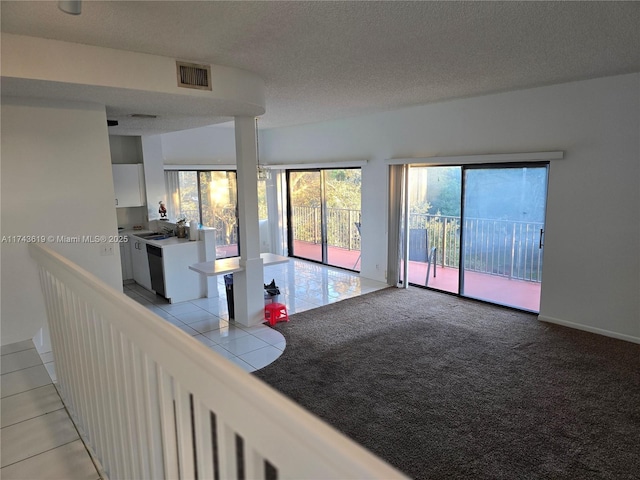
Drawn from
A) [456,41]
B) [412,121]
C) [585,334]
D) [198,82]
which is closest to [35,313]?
[198,82]

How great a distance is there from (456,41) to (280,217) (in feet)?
21.1

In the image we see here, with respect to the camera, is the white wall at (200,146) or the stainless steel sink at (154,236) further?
the white wall at (200,146)

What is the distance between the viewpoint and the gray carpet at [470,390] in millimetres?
2717

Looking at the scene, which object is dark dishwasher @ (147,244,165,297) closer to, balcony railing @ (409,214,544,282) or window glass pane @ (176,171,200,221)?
window glass pane @ (176,171,200,221)

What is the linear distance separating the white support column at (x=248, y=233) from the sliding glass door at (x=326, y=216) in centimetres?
314

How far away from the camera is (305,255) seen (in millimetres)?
9031

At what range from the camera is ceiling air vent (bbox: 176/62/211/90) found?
3393mm

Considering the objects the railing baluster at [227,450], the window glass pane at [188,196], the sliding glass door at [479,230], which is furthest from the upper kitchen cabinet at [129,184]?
the railing baluster at [227,450]

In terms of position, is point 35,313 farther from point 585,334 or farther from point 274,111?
point 585,334

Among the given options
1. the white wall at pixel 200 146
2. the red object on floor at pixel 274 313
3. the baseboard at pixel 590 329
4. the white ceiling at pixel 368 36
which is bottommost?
the baseboard at pixel 590 329

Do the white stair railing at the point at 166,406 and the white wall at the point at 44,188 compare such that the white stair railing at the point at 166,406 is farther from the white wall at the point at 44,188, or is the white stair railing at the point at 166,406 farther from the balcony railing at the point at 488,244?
the balcony railing at the point at 488,244

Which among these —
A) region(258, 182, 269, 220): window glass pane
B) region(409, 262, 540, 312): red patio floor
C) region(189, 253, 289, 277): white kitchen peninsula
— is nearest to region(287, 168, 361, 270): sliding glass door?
region(258, 182, 269, 220): window glass pane

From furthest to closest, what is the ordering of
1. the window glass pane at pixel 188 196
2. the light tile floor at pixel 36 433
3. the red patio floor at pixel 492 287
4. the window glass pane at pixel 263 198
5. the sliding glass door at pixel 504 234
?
1. the window glass pane at pixel 263 198
2. the window glass pane at pixel 188 196
3. the red patio floor at pixel 492 287
4. the sliding glass door at pixel 504 234
5. the light tile floor at pixel 36 433

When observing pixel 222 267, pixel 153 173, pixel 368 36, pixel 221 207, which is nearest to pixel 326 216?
pixel 221 207
